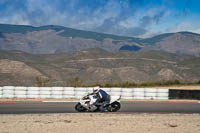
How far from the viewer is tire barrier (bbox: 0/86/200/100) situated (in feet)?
80.6

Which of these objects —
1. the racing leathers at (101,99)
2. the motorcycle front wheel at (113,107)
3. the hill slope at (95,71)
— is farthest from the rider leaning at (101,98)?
the hill slope at (95,71)

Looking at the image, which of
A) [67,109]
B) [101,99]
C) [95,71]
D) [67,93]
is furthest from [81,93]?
[95,71]

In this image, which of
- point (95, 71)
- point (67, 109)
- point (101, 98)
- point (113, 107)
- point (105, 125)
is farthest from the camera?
point (95, 71)

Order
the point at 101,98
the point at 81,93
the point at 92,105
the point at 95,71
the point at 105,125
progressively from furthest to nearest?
the point at 95,71
the point at 81,93
the point at 92,105
the point at 101,98
the point at 105,125

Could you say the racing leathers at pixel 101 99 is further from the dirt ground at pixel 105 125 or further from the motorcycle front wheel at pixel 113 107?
the dirt ground at pixel 105 125

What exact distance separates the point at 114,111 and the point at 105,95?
987 millimetres

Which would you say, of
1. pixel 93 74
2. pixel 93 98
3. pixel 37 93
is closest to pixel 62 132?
pixel 93 98

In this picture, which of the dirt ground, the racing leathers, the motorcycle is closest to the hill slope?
the motorcycle

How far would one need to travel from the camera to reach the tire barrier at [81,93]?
24562mm

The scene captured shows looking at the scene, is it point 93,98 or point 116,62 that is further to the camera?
point 116,62

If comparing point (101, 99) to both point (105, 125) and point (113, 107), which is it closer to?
point (113, 107)

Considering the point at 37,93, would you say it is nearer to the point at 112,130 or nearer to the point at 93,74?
the point at 112,130

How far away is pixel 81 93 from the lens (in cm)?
2466

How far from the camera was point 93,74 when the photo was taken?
135 m
